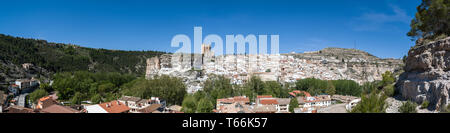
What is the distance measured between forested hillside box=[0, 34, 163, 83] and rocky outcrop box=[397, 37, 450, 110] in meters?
50.1

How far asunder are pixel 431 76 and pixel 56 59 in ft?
235

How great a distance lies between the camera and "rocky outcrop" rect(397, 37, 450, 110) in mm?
6957

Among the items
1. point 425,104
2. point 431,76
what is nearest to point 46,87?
point 425,104

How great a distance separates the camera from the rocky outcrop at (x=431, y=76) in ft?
22.8

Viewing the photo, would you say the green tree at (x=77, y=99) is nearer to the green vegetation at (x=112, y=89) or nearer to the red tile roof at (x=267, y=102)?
the green vegetation at (x=112, y=89)

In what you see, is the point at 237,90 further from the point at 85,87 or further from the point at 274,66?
the point at 274,66

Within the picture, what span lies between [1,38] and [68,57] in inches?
591

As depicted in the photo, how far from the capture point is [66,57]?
2391 inches

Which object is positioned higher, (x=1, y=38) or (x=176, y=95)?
(x=1, y=38)

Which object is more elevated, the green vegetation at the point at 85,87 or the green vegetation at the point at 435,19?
the green vegetation at the point at 435,19

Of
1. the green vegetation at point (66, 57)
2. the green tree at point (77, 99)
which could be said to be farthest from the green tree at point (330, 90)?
the green vegetation at point (66, 57)
